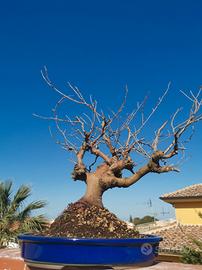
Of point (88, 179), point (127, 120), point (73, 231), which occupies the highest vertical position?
point (127, 120)

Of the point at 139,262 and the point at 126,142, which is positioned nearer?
the point at 139,262

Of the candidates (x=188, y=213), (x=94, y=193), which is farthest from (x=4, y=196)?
(x=188, y=213)

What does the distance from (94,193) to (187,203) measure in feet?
50.6

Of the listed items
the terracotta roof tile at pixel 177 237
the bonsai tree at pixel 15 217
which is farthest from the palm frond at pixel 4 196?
the terracotta roof tile at pixel 177 237

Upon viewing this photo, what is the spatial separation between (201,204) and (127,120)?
14.7m

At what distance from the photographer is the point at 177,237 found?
45.6ft

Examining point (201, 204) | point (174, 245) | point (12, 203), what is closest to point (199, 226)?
point (201, 204)

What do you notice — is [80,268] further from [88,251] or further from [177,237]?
[177,237]

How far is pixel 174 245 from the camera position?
12344mm

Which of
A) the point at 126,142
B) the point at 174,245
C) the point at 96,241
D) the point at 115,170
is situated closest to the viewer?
the point at 96,241

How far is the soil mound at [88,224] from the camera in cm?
179

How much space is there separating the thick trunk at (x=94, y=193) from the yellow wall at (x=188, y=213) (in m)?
14.7

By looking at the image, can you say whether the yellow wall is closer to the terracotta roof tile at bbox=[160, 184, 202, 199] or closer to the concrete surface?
the terracotta roof tile at bbox=[160, 184, 202, 199]

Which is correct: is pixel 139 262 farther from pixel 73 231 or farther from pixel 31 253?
pixel 31 253
